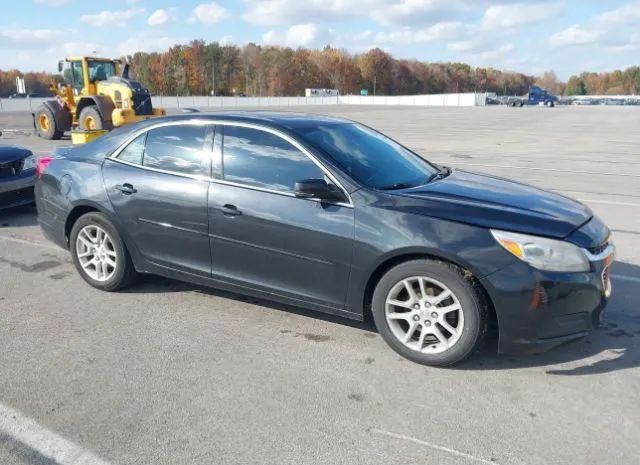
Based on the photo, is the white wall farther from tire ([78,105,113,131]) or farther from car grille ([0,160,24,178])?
car grille ([0,160,24,178])

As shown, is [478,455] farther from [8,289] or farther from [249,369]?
[8,289]

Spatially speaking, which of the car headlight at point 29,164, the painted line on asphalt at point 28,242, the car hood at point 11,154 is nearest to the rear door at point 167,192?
the painted line on asphalt at point 28,242

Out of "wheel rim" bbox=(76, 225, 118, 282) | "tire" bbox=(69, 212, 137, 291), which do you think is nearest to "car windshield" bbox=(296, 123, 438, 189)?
"tire" bbox=(69, 212, 137, 291)

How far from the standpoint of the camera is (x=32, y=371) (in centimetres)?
341

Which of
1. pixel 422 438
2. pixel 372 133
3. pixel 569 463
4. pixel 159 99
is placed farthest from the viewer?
pixel 159 99

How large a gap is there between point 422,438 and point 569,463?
2.22ft

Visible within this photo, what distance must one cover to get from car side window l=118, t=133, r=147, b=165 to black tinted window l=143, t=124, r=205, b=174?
5cm

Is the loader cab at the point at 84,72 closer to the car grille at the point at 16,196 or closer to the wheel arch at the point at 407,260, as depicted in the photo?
the car grille at the point at 16,196

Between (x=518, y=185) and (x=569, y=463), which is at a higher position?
(x=518, y=185)

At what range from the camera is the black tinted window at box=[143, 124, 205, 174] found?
428 centimetres

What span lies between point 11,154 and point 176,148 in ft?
13.9

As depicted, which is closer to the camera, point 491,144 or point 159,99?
point 491,144

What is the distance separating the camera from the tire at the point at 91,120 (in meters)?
16.3

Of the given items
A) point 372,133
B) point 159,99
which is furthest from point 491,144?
point 159,99
